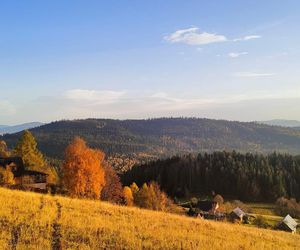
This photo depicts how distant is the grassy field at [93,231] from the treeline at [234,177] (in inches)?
5751

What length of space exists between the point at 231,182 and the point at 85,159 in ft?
410

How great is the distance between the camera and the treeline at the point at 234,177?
168m

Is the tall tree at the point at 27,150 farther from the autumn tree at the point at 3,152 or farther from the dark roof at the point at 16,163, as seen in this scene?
the autumn tree at the point at 3,152

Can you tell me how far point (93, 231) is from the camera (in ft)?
66.4

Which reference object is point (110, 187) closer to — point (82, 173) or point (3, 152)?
point (82, 173)

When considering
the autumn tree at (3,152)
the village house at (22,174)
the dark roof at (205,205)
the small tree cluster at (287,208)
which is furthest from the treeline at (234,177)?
the village house at (22,174)

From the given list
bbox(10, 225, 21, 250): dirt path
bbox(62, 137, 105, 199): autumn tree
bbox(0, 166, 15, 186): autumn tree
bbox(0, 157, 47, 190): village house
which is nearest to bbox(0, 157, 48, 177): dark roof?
bbox(0, 157, 47, 190): village house

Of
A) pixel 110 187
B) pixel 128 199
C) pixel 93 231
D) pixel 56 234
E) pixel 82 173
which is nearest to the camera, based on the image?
pixel 56 234

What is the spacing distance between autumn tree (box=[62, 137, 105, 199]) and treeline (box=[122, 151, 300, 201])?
115176 mm

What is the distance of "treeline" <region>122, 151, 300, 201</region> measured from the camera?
168m

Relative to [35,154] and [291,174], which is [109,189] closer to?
[35,154]

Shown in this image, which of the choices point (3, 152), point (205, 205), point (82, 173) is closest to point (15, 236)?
point (82, 173)

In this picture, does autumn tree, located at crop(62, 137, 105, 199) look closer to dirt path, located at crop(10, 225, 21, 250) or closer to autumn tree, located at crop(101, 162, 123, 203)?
autumn tree, located at crop(101, 162, 123, 203)

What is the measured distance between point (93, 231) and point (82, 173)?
141 feet
